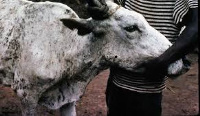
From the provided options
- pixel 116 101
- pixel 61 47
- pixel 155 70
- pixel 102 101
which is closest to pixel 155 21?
pixel 155 70

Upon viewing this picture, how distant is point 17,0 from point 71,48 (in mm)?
930

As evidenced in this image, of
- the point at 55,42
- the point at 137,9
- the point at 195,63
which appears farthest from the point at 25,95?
the point at 195,63

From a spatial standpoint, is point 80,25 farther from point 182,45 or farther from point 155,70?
point 182,45

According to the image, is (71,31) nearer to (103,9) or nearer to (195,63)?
(103,9)

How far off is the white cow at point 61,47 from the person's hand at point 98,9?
0.05 meters

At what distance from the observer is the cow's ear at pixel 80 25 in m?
3.52

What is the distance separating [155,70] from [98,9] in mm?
664

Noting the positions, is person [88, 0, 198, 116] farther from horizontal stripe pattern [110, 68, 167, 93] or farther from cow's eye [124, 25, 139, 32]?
cow's eye [124, 25, 139, 32]

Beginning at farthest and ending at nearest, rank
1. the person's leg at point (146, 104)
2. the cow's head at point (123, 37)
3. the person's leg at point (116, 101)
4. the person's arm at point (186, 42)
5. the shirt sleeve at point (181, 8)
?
the person's leg at point (116, 101)
the person's leg at point (146, 104)
the cow's head at point (123, 37)
the shirt sleeve at point (181, 8)
the person's arm at point (186, 42)

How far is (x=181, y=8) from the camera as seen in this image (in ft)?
10.4

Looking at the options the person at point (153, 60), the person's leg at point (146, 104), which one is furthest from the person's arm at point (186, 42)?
the person's leg at point (146, 104)

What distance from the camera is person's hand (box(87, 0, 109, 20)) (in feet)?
11.2

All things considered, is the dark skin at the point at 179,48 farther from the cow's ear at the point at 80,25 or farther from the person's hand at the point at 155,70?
the cow's ear at the point at 80,25

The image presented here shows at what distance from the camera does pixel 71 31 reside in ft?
12.7
